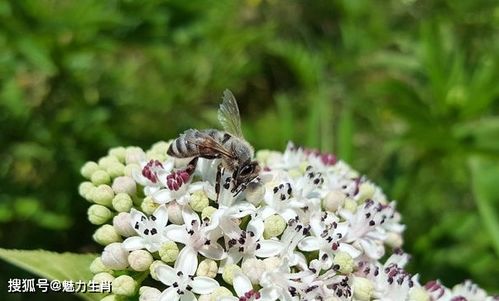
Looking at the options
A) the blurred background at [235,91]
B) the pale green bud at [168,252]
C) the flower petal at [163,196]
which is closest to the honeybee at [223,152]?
the flower petal at [163,196]

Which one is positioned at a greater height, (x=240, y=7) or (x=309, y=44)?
(x=240, y=7)

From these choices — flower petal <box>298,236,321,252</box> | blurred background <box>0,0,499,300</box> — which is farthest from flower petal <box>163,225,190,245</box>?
blurred background <box>0,0,499,300</box>

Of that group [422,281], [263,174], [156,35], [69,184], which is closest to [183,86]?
[156,35]

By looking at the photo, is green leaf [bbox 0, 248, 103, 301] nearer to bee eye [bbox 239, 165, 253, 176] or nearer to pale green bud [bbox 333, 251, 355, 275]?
bee eye [bbox 239, 165, 253, 176]

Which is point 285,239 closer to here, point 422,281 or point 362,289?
point 362,289

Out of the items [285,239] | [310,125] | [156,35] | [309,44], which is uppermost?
[309,44]
